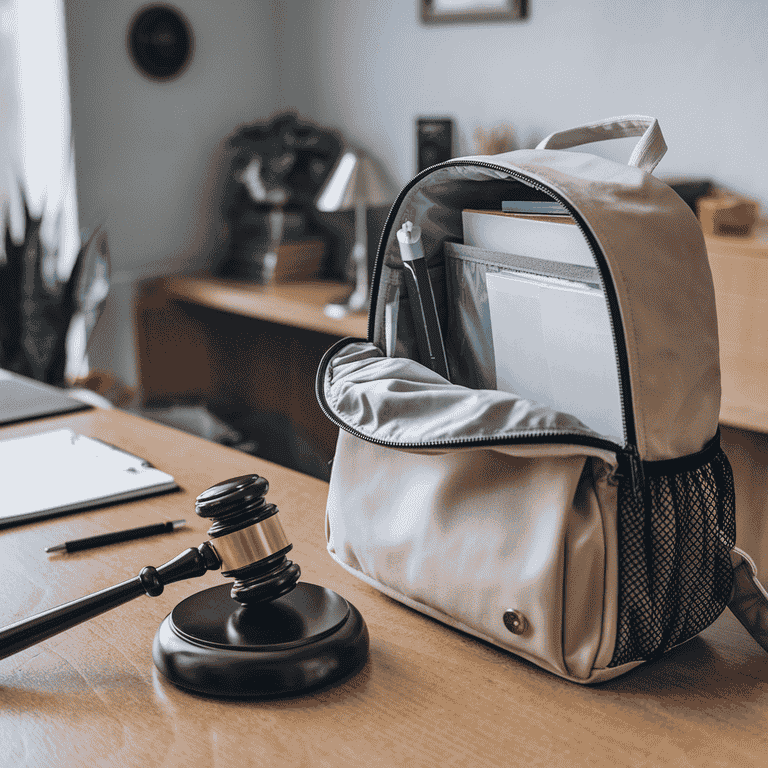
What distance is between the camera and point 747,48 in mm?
2150

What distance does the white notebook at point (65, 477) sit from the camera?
0.99 metres

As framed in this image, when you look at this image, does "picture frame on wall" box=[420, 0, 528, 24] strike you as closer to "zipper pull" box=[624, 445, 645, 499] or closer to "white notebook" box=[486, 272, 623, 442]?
"white notebook" box=[486, 272, 623, 442]

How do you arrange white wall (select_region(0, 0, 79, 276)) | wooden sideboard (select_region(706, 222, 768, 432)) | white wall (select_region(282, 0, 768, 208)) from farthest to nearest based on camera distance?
white wall (select_region(0, 0, 79, 276)) → white wall (select_region(282, 0, 768, 208)) → wooden sideboard (select_region(706, 222, 768, 432))

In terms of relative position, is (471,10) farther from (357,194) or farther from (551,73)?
(357,194)

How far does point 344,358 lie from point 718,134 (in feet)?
5.80

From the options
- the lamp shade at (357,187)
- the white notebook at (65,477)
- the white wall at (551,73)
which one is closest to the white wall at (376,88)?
the white wall at (551,73)

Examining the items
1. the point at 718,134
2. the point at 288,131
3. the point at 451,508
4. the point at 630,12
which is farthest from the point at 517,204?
the point at 288,131

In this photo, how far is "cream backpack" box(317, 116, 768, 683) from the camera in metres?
0.61

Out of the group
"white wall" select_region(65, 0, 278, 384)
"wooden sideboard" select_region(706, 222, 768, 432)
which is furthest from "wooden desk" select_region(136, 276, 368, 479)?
"wooden sideboard" select_region(706, 222, 768, 432)

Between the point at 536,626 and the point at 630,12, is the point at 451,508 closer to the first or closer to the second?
the point at 536,626

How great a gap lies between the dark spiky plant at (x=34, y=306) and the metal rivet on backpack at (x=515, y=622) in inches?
83.9

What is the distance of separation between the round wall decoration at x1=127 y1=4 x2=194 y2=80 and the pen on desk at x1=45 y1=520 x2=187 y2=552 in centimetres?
262

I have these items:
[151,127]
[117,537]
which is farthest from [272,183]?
[117,537]

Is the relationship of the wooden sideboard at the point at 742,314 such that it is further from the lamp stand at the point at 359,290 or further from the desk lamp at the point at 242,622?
the desk lamp at the point at 242,622
